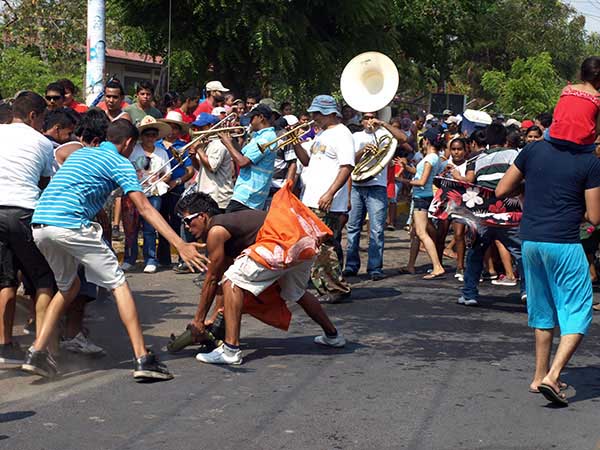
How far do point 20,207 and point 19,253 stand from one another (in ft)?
1.06

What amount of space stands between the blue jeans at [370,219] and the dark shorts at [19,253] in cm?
505

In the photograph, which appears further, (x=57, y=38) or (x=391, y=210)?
(x=57, y=38)

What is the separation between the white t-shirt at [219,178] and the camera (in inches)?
462

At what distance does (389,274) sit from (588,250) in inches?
91.3

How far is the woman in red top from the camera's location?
21.4 ft

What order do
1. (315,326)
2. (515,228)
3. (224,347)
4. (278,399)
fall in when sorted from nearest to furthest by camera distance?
1. (278,399)
2. (224,347)
3. (315,326)
4. (515,228)

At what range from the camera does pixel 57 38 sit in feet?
86.4

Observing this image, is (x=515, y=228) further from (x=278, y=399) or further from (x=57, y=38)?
(x=57, y=38)

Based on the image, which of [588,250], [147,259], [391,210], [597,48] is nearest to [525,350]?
[588,250]

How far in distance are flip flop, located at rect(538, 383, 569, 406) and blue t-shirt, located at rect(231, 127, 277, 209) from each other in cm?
501

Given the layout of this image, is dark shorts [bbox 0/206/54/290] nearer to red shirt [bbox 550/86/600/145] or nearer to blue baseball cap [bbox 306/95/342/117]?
red shirt [bbox 550/86/600/145]

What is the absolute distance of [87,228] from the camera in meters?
6.88

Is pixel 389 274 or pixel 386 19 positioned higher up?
pixel 386 19

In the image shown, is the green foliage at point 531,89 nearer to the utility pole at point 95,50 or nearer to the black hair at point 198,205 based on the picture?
the utility pole at point 95,50
